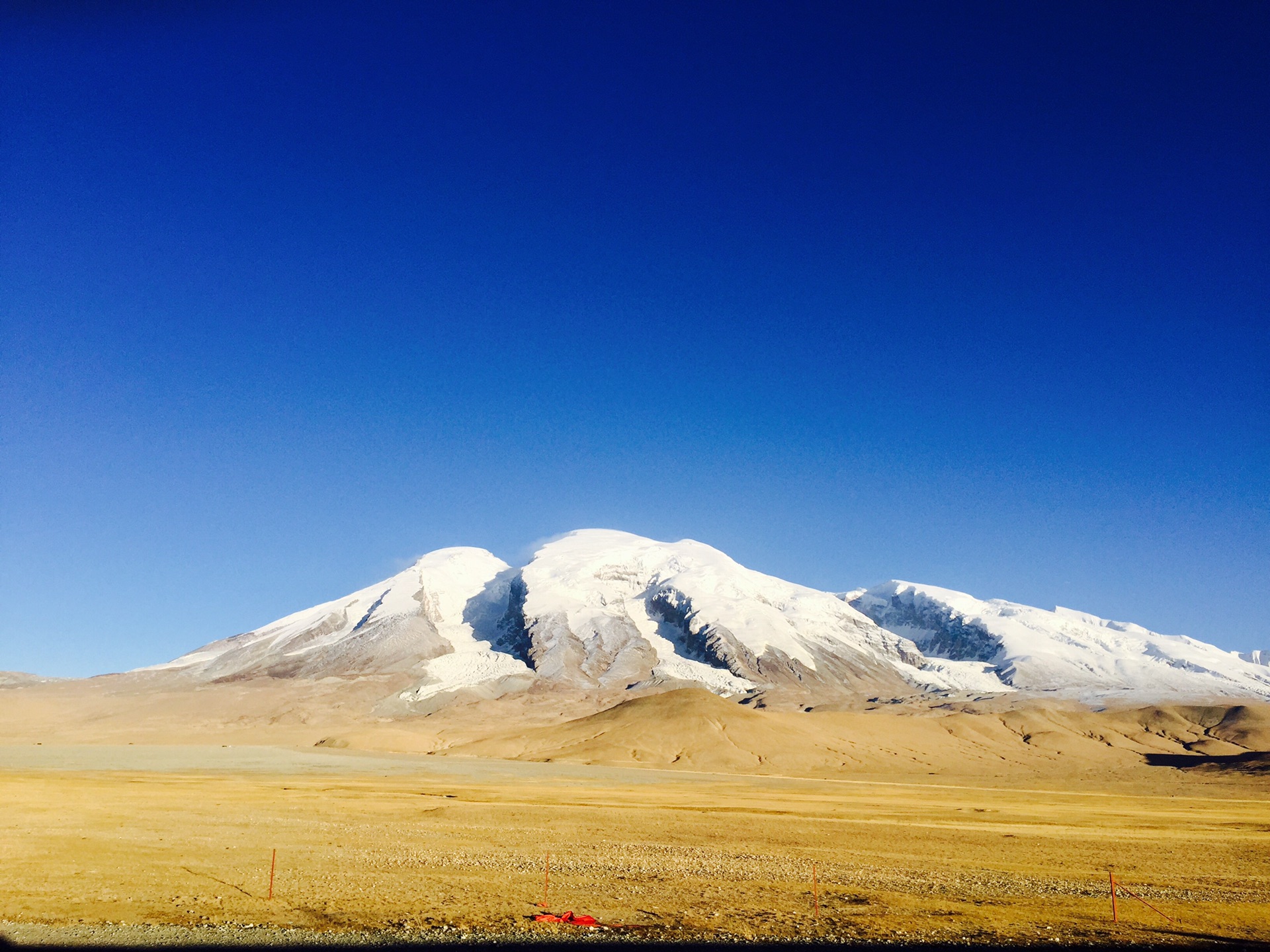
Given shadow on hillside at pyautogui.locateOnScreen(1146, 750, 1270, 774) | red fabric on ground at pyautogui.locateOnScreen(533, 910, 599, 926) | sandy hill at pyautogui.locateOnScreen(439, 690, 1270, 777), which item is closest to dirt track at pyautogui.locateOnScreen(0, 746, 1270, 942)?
red fabric on ground at pyautogui.locateOnScreen(533, 910, 599, 926)

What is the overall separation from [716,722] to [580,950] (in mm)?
119462

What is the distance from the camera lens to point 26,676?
192 metres

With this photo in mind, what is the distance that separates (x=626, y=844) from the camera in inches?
1428

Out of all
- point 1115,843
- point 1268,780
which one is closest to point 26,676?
point 1115,843

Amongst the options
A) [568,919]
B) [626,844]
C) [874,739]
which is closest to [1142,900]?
[568,919]

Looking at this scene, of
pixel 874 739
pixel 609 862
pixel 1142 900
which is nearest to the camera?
pixel 1142 900

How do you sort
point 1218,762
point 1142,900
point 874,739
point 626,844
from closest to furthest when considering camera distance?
1. point 1142,900
2. point 626,844
3. point 1218,762
4. point 874,739

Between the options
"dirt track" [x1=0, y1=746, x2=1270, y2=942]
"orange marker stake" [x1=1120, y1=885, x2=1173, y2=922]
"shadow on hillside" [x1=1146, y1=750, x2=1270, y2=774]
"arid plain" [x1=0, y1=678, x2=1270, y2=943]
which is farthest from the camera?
"shadow on hillside" [x1=1146, y1=750, x2=1270, y2=774]

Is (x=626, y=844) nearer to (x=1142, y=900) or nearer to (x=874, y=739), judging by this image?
(x=1142, y=900)

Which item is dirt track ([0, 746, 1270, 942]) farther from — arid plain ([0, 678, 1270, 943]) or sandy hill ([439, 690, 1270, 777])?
sandy hill ([439, 690, 1270, 777])

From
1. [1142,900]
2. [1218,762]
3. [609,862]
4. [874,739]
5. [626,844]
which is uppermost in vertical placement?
[609,862]

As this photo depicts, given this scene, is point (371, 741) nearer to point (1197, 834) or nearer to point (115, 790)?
point (115, 790)

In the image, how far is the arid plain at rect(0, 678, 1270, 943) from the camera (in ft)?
70.6

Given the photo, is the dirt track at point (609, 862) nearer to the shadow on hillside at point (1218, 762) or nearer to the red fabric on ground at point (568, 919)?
the red fabric on ground at point (568, 919)
